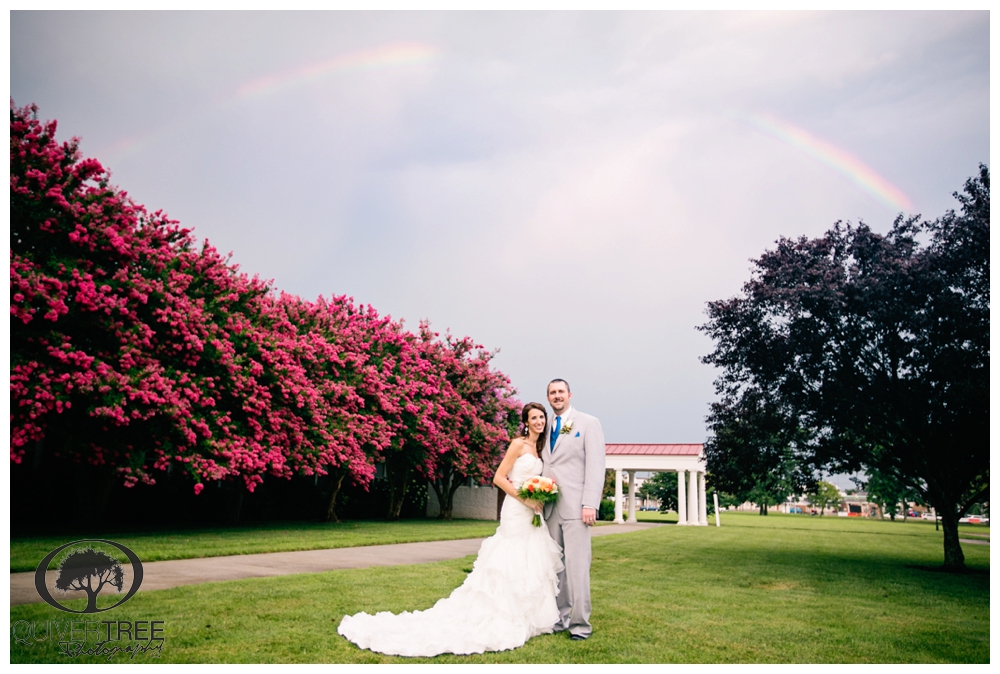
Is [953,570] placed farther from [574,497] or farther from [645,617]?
[574,497]

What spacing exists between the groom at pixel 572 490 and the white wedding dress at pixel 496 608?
0.47 feet

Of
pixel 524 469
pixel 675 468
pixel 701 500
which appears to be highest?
pixel 675 468

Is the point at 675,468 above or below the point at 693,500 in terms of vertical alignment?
above

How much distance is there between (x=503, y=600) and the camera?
625 cm

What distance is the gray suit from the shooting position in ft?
20.5

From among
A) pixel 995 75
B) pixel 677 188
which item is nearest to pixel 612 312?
pixel 677 188

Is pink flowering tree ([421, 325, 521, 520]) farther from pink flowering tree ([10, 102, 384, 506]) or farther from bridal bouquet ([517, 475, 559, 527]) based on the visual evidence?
bridal bouquet ([517, 475, 559, 527])

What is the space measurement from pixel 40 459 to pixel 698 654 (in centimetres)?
1936

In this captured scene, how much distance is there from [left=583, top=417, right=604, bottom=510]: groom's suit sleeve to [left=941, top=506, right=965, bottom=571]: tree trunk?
12.8 m

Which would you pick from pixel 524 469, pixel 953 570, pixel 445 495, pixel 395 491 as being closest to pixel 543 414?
pixel 524 469

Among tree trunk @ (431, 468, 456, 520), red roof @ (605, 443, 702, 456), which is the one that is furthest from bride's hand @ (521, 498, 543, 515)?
red roof @ (605, 443, 702, 456)

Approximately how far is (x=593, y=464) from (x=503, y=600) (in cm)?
145

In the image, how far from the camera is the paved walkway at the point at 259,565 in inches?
304

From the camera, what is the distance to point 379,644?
530cm
